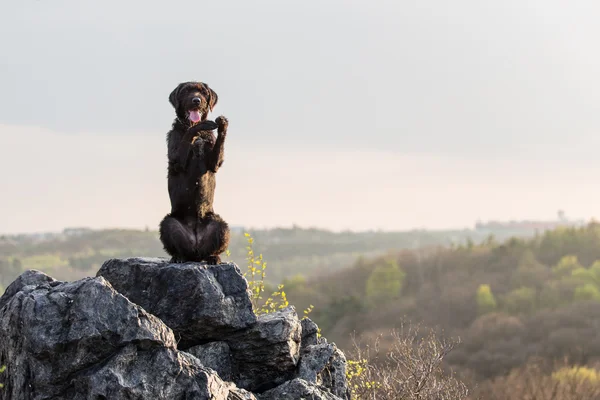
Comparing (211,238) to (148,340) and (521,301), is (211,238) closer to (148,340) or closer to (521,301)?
(148,340)

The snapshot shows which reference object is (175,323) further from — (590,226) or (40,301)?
(590,226)

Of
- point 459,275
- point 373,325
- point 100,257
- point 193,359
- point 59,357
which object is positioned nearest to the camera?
point 59,357

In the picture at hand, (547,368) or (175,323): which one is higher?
(175,323)

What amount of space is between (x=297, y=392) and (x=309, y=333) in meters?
2.75

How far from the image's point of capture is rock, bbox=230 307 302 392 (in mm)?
11750

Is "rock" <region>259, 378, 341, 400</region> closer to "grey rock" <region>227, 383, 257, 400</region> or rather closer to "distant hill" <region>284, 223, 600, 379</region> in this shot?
"grey rock" <region>227, 383, 257, 400</region>

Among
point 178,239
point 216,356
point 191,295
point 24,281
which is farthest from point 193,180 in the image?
point 24,281

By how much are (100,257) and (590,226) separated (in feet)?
332

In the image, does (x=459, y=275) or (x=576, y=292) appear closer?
(x=576, y=292)

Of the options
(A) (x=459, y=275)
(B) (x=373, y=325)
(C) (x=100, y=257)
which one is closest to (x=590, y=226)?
(A) (x=459, y=275)

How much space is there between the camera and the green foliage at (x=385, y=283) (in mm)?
110625

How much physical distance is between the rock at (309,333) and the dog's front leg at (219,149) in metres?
3.55

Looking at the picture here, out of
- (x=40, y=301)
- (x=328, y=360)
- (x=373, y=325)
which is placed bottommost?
(x=373, y=325)

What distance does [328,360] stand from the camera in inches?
494
